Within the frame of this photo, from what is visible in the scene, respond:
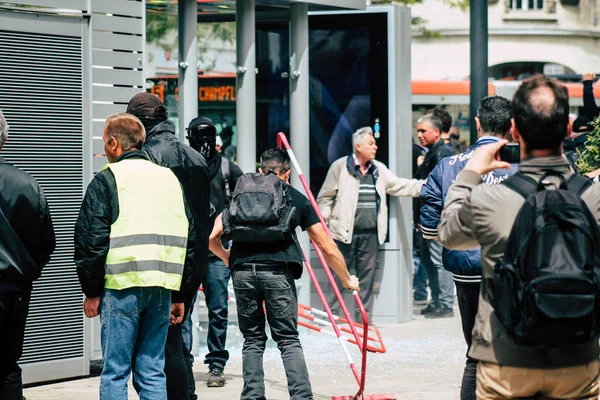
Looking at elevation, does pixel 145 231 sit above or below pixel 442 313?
above

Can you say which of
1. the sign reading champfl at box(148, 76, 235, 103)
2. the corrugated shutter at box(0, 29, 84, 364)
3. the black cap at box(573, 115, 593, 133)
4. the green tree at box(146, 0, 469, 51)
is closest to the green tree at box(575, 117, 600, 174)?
the black cap at box(573, 115, 593, 133)

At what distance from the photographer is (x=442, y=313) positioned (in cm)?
1240

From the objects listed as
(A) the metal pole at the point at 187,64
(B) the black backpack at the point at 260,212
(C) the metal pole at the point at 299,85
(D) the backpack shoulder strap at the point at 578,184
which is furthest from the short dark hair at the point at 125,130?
(C) the metal pole at the point at 299,85

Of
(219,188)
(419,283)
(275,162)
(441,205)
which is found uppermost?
(275,162)

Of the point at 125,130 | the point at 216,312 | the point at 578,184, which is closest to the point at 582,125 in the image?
the point at 216,312

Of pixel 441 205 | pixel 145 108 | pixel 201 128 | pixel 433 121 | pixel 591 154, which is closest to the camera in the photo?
pixel 441 205

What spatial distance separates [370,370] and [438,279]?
3.62 meters

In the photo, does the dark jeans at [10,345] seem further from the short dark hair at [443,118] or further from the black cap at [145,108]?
the short dark hair at [443,118]

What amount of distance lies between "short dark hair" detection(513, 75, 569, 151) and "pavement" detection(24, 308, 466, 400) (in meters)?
4.07

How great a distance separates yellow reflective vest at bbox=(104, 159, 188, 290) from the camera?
5.71 metres

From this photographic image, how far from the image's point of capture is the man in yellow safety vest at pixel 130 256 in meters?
A: 5.71

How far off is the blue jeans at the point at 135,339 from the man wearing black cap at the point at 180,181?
484mm

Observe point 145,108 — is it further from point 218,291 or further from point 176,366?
point 218,291

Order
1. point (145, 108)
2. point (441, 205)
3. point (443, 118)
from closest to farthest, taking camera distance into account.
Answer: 1. point (441, 205)
2. point (145, 108)
3. point (443, 118)
